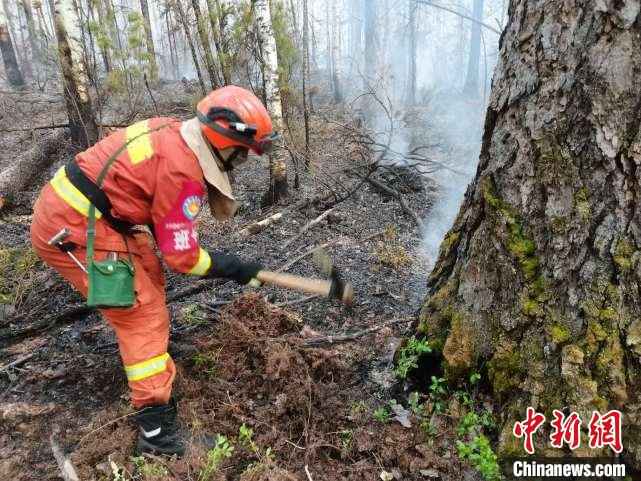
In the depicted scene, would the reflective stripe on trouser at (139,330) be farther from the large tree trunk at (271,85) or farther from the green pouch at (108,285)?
the large tree trunk at (271,85)

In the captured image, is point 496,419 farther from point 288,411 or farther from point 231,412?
point 231,412

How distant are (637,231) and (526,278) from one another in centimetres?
48

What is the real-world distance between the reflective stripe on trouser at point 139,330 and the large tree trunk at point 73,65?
466 centimetres

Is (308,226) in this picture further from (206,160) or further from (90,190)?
(90,190)

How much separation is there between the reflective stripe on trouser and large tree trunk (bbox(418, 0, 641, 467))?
5.52 ft

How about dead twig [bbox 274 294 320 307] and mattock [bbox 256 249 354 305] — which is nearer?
mattock [bbox 256 249 354 305]

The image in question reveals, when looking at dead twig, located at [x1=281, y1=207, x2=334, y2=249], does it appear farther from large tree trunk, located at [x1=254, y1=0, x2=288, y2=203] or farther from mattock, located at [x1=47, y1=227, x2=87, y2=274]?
mattock, located at [x1=47, y1=227, x2=87, y2=274]

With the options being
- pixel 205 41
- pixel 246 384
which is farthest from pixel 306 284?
pixel 205 41

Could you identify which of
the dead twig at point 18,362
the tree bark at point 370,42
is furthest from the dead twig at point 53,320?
the tree bark at point 370,42

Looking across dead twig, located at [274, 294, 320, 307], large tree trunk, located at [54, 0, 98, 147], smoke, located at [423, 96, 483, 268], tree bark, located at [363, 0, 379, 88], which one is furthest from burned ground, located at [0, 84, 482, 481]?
tree bark, located at [363, 0, 379, 88]

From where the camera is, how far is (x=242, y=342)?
3109mm

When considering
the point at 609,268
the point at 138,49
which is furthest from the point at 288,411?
the point at 138,49

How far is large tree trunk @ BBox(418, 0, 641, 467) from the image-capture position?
5.65ft

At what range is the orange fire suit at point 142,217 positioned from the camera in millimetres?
2355
